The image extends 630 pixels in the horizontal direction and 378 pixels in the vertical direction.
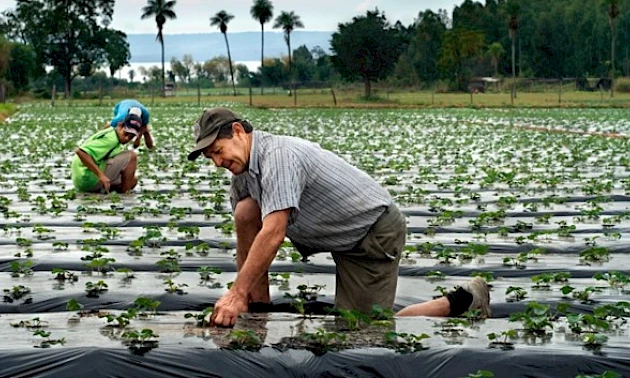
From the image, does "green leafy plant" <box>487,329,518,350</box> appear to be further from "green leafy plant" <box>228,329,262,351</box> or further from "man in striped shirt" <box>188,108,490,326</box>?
"green leafy plant" <box>228,329,262,351</box>

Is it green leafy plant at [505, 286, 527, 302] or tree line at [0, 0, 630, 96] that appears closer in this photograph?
green leafy plant at [505, 286, 527, 302]

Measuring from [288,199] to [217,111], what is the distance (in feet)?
1.67

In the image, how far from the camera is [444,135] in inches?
909

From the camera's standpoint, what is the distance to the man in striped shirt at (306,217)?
4836mm

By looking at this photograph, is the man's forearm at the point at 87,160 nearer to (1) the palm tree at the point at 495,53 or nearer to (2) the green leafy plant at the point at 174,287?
(2) the green leafy plant at the point at 174,287

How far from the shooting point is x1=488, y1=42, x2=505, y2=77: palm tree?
8188 centimetres

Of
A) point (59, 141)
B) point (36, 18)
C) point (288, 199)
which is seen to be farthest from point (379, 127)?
point (36, 18)

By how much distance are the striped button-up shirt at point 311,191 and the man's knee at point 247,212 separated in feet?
0.19

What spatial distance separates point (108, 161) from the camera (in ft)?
35.8

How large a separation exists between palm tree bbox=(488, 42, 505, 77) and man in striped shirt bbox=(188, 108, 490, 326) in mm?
77895

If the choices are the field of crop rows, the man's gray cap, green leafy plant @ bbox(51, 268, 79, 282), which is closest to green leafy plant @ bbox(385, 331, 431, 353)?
the field of crop rows

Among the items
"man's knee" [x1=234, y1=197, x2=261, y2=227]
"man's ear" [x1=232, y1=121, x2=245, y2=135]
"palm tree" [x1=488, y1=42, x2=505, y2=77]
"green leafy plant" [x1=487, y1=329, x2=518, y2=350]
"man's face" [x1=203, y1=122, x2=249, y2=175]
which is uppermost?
"palm tree" [x1=488, y1=42, x2=505, y2=77]

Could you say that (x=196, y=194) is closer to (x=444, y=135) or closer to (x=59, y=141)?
(x=59, y=141)

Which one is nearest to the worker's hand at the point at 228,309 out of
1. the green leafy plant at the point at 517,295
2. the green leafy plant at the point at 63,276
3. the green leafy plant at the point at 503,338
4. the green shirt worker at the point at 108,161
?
the green leafy plant at the point at 503,338
